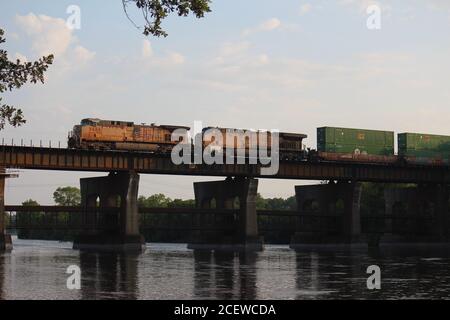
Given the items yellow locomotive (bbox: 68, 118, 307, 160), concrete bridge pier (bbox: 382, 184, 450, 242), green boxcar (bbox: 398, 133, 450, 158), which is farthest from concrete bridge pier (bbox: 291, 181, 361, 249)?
yellow locomotive (bbox: 68, 118, 307, 160)

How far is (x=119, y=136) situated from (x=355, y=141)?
1471 inches

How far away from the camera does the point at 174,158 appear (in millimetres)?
90688

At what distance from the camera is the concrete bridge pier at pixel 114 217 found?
287 feet

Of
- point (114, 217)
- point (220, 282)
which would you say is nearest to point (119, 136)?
point (114, 217)

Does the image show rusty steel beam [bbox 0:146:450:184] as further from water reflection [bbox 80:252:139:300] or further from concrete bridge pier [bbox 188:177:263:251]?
water reflection [bbox 80:252:139:300]

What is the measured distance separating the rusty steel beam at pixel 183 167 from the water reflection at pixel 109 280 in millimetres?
26790

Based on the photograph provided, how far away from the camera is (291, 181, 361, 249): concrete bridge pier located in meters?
109

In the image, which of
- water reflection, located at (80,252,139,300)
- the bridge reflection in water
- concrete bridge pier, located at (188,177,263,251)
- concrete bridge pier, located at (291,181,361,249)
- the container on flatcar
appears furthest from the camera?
concrete bridge pier, located at (291,181,361,249)

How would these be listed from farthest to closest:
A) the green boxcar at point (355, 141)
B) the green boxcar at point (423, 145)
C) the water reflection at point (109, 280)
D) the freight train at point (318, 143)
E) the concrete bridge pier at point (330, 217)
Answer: the green boxcar at point (423, 145), the concrete bridge pier at point (330, 217), the green boxcar at point (355, 141), the freight train at point (318, 143), the water reflection at point (109, 280)

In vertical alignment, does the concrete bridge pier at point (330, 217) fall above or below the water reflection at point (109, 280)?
above

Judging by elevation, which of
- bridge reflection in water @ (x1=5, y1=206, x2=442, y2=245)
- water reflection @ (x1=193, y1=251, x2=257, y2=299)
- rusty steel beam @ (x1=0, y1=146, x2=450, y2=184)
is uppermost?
rusty steel beam @ (x1=0, y1=146, x2=450, y2=184)

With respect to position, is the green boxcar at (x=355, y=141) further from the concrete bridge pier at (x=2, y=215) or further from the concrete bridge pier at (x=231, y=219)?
the concrete bridge pier at (x=2, y=215)

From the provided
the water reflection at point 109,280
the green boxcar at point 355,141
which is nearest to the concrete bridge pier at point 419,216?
the green boxcar at point 355,141
